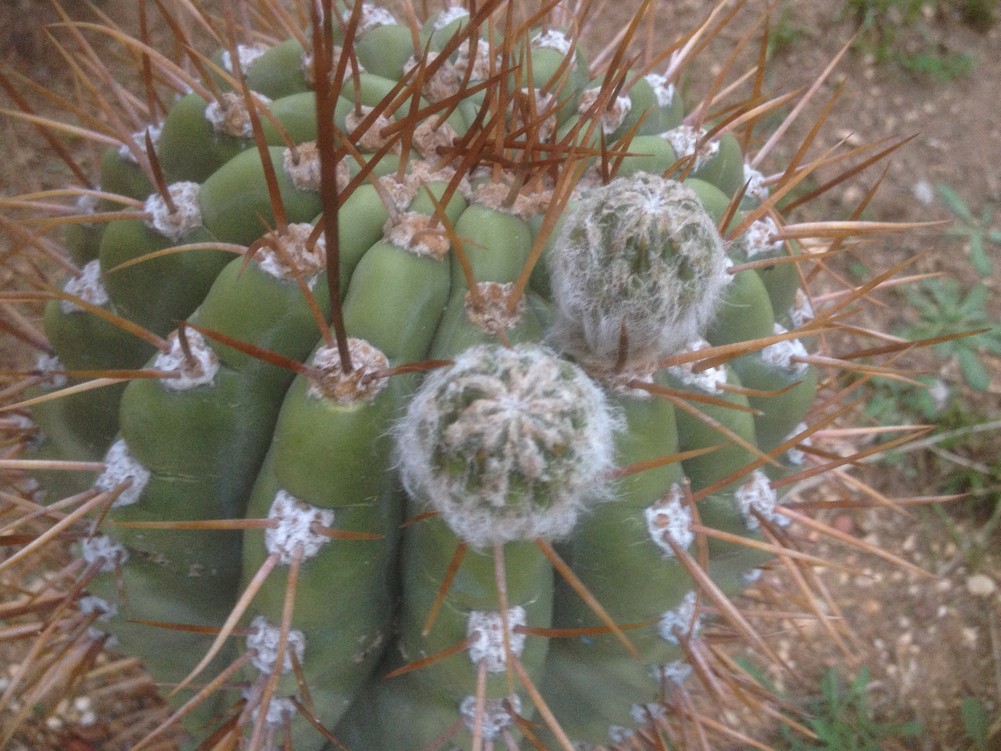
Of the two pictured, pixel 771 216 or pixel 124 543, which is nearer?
pixel 124 543

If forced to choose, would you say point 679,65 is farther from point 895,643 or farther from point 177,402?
point 895,643

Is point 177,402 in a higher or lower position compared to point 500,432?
lower

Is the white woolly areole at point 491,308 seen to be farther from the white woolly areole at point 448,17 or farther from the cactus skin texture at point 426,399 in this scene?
the white woolly areole at point 448,17

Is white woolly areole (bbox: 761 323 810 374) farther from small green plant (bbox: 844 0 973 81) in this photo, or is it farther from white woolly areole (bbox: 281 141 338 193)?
small green plant (bbox: 844 0 973 81)

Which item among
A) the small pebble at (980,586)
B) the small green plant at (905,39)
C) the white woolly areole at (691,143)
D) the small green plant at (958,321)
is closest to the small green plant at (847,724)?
the small pebble at (980,586)

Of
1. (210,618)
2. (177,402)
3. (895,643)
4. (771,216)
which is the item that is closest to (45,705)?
(210,618)

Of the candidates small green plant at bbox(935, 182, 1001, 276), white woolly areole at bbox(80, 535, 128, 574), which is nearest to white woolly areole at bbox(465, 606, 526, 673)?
white woolly areole at bbox(80, 535, 128, 574)
